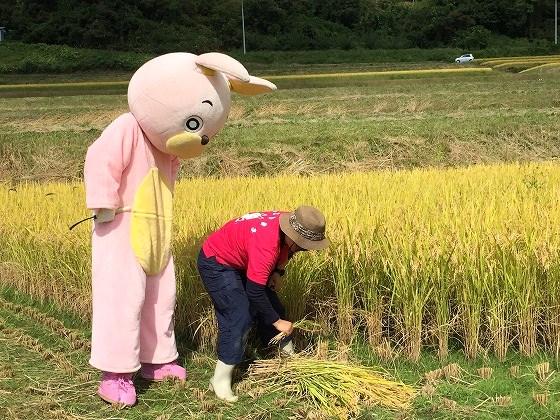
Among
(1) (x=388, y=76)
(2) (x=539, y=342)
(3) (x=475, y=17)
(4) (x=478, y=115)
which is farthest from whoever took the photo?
(3) (x=475, y=17)

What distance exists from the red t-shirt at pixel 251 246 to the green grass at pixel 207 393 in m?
0.62

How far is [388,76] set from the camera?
89.1ft

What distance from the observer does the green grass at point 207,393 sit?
313 cm

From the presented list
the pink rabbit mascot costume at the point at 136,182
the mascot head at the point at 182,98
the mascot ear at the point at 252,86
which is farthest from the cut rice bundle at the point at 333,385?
the mascot ear at the point at 252,86

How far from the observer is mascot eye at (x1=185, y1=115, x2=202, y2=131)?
339 centimetres

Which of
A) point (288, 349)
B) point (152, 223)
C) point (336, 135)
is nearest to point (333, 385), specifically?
point (288, 349)

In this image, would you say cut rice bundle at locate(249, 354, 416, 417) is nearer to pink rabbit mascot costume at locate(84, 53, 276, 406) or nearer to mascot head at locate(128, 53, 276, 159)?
pink rabbit mascot costume at locate(84, 53, 276, 406)

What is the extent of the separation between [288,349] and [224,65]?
1.48 m

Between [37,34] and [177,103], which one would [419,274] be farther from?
[37,34]

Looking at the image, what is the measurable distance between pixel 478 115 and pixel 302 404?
12077 mm

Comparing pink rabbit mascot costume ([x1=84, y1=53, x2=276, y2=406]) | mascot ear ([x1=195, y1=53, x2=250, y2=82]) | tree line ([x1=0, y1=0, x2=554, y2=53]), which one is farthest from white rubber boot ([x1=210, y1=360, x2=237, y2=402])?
tree line ([x1=0, y1=0, x2=554, y2=53])

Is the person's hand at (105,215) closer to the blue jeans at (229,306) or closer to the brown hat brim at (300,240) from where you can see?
the blue jeans at (229,306)

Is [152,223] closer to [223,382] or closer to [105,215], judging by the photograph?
[105,215]

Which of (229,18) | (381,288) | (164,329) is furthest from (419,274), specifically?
(229,18)
